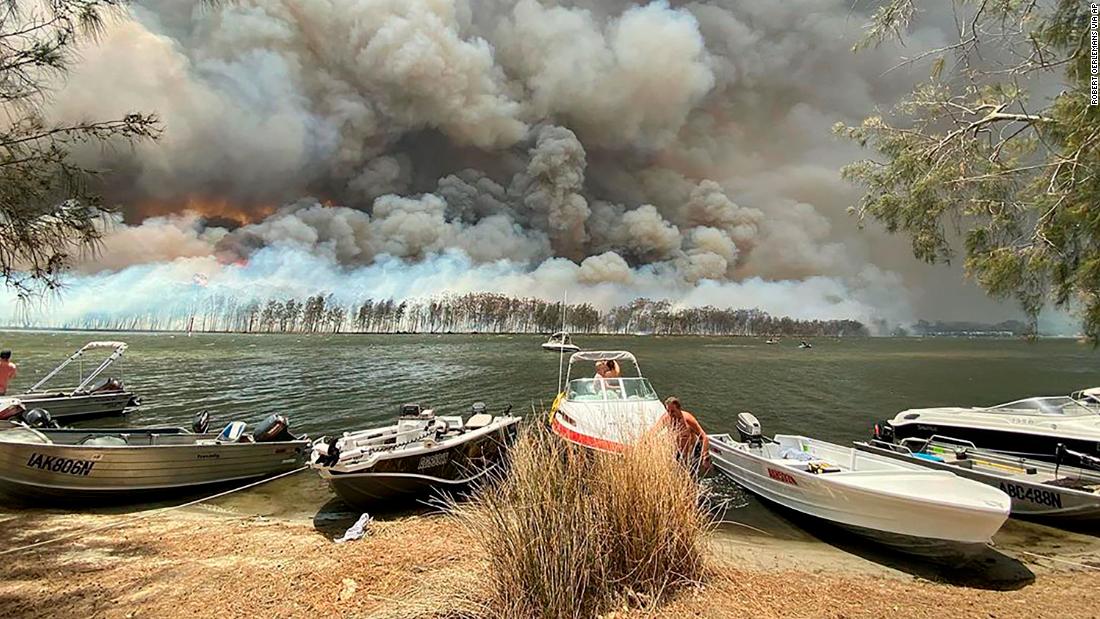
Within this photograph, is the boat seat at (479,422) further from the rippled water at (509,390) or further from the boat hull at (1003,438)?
the boat hull at (1003,438)

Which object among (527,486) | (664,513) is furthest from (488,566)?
(664,513)

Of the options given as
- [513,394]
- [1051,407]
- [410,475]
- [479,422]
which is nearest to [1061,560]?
[1051,407]

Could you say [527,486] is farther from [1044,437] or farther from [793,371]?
[793,371]

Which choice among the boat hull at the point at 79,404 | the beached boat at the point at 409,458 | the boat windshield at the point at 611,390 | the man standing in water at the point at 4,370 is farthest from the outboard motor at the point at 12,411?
the boat windshield at the point at 611,390

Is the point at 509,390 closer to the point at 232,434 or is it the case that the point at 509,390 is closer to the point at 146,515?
the point at 232,434

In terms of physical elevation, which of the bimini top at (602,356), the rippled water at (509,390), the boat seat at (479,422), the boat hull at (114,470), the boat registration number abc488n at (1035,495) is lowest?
the rippled water at (509,390)

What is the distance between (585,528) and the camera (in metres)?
4.15

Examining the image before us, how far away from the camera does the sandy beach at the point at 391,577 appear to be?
4.89 meters

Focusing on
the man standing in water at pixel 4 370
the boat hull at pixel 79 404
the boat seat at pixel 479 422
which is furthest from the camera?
the boat hull at pixel 79 404

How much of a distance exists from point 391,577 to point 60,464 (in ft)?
26.1

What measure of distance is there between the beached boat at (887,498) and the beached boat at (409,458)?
514cm

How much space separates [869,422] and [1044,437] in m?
13.0

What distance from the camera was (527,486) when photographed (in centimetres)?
426

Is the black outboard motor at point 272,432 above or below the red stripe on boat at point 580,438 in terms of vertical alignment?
below
